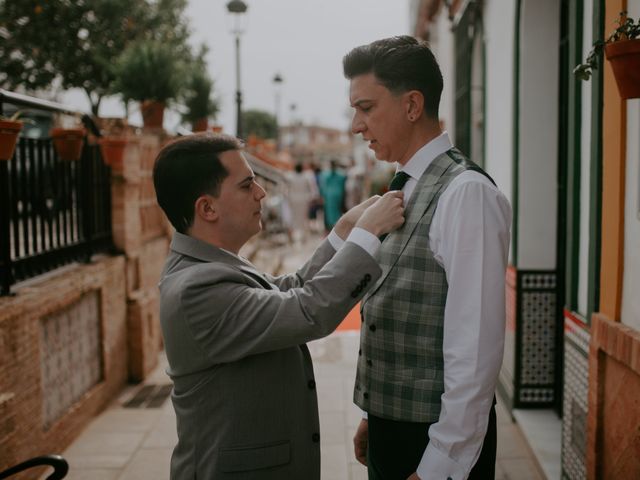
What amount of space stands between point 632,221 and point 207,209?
5.92ft

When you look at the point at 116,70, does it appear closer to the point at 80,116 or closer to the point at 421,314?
the point at 80,116

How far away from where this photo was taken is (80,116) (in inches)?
228

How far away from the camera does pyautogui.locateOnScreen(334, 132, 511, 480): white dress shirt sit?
1878 millimetres

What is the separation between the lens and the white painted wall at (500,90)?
17.6ft

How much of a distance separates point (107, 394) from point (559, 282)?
4.01m

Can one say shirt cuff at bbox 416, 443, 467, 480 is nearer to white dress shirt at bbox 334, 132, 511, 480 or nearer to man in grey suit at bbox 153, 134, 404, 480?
white dress shirt at bbox 334, 132, 511, 480

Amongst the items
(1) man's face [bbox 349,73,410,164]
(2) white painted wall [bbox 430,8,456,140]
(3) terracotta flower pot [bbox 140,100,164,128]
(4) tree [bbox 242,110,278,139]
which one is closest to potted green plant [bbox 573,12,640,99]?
(1) man's face [bbox 349,73,410,164]

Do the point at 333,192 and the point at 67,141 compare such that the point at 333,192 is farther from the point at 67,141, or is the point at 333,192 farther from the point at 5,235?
the point at 5,235

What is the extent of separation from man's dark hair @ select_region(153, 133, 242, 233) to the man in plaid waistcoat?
0.50 m

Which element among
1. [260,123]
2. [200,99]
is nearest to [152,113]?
[200,99]

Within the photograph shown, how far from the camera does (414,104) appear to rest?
2.12 metres

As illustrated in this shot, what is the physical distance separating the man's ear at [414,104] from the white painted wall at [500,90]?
334 centimetres

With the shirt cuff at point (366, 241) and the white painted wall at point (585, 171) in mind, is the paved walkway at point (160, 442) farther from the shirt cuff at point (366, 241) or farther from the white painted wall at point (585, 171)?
the shirt cuff at point (366, 241)

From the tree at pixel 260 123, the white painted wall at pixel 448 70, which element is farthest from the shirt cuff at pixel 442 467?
the tree at pixel 260 123
